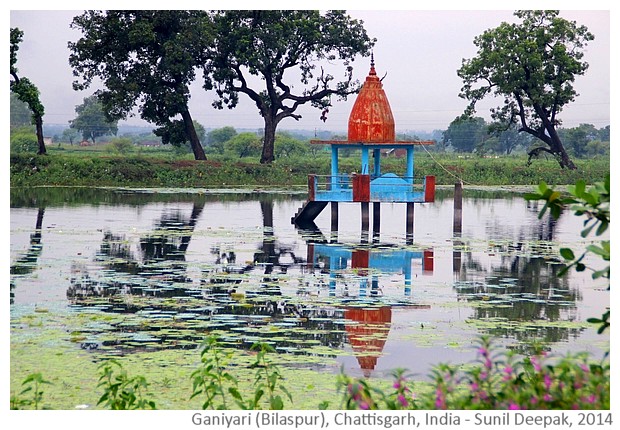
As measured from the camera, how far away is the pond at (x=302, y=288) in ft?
43.0

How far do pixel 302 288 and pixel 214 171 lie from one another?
35105 mm

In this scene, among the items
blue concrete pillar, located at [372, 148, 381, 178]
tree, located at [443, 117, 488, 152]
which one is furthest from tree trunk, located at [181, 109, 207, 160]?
tree, located at [443, 117, 488, 152]

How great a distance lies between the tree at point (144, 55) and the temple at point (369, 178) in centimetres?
2266

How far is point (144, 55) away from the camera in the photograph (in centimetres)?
5350

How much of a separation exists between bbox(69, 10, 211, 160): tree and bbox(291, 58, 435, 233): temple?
22658mm

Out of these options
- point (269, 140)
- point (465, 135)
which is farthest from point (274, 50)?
point (465, 135)

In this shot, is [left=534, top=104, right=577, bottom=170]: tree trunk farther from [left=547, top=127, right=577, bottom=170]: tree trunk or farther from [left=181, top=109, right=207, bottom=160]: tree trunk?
[left=181, top=109, right=207, bottom=160]: tree trunk

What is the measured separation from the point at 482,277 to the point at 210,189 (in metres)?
29.0

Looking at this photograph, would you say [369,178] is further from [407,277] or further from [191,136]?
[191,136]

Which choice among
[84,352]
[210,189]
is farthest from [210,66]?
[84,352]

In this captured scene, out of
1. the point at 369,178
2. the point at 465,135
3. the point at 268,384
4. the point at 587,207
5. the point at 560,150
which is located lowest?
the point at 268,384
